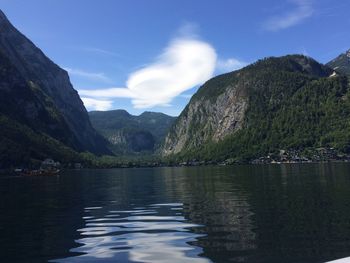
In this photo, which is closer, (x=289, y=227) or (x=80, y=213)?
(x=289, y=227)

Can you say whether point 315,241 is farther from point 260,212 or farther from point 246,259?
point 260,212

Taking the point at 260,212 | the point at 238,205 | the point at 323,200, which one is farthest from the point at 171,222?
the point at 323,200

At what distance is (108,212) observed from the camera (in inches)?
1917

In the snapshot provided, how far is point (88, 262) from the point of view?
2377 centimetres

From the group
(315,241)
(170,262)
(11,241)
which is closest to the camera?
(170,262)

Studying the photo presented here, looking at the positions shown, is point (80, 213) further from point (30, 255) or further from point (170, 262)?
point (170, 262)

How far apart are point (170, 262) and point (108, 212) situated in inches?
1042

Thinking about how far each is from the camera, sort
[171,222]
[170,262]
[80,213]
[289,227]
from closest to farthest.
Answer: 1. [170,262]
2. [289,227]
3. [171,222]
4. [80,213]

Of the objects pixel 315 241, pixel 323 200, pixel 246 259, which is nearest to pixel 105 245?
pixel 246 259

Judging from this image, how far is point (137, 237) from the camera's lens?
103 ft

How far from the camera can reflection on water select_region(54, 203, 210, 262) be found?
24.9m

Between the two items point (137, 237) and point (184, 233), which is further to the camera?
point (184, 233)

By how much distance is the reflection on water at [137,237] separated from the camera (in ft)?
81.7

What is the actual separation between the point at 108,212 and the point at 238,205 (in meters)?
14.8
